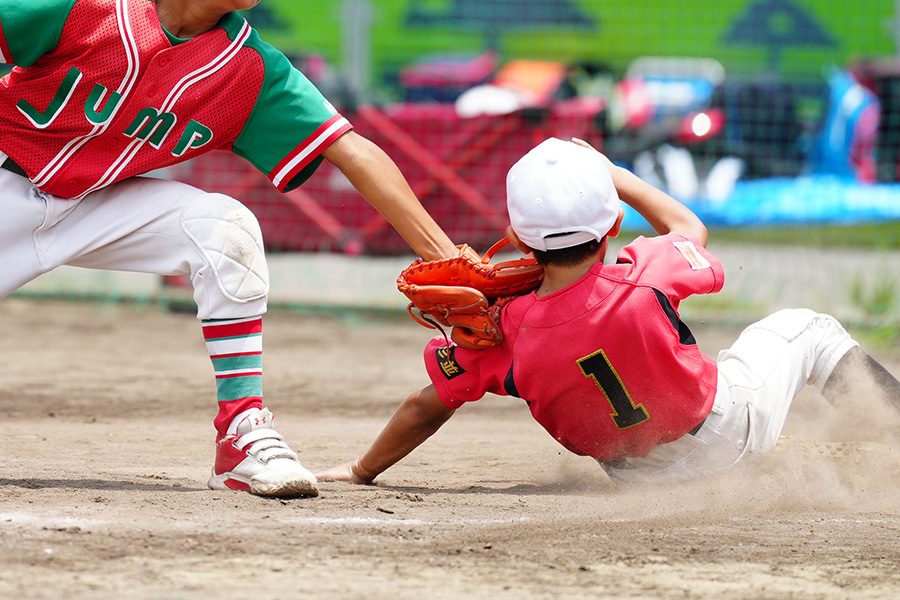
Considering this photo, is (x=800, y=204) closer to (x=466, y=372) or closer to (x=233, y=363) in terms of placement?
(x=466, y=372)

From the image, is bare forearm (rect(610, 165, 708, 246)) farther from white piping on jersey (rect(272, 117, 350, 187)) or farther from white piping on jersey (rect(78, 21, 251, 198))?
white piping on jersey (rect(78, 21, 251, 198))

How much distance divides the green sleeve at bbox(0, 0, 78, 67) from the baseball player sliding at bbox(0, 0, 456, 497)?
0.5 inches

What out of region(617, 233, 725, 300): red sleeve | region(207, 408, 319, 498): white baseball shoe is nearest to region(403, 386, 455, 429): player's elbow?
region(207, 408, 319, 498): white baseball shoe

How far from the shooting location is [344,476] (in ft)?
11.1

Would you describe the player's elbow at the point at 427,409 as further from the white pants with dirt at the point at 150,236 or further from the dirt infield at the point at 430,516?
the white pants with dirt at the point at 150,236

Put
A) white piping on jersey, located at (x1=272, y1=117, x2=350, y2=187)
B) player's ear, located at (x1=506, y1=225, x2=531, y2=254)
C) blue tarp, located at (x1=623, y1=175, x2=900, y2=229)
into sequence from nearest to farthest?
player's ear, located at (x1=506, y1=225, x2=531, y2=254), white piping on jersey, located at (x1=272, y1=117, x2=350, y2=187), blue tarp, located at (x1=623, y1=175, x2=900, y2=229)

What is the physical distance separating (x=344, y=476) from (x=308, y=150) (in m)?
0.96

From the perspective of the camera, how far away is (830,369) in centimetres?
337

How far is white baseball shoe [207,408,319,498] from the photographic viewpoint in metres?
2.99

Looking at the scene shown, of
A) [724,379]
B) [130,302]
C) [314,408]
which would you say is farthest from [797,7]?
[724,379]

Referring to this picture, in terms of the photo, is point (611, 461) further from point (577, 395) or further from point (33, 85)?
point (33, 85)

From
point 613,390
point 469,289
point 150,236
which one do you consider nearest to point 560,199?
point 469,289

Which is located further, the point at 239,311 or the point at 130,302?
the point at 130,302

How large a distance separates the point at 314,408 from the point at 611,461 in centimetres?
200
